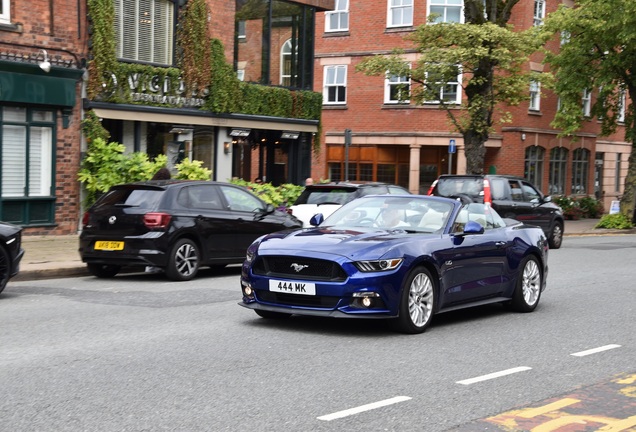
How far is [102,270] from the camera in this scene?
49.0ft

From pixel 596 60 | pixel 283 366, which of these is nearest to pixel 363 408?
pixel 283 366

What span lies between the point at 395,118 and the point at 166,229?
2742 cm

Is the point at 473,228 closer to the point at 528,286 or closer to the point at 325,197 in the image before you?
the point at 528,286

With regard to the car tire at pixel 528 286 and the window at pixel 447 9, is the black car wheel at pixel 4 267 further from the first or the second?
the window at pixel 447 9

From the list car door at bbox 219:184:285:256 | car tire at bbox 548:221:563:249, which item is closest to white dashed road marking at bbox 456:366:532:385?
car door at bbox 219:184:285:256

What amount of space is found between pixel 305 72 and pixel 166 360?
21.2 metres

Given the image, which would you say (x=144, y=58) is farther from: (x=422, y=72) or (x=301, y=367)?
(x=301, y=367)

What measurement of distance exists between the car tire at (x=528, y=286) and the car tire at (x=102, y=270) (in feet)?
21.6

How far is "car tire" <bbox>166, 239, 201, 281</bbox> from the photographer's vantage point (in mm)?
14157

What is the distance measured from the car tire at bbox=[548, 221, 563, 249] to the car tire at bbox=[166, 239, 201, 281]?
461 inches

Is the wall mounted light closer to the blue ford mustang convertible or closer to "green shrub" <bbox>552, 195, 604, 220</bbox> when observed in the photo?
the blue ford mustang convertible

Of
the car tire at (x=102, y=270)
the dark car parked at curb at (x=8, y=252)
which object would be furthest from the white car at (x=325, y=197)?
the dark car parked at curb at (x=8, y=252)

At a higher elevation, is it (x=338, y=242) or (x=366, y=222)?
(x=366, y=222)

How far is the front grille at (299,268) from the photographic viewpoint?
912cm
